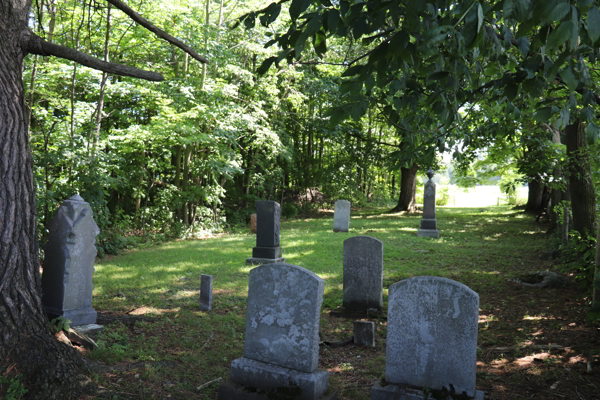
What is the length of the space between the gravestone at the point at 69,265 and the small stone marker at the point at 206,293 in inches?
67.4

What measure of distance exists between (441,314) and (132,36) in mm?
15853

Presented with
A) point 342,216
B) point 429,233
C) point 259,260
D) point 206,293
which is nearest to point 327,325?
point 206,293

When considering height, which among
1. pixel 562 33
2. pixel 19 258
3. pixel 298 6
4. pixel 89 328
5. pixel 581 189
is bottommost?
pixel 89 328

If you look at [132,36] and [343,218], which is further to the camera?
[343,218]

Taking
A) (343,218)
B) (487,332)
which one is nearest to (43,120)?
(343,218)

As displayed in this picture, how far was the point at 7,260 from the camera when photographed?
3975 mm

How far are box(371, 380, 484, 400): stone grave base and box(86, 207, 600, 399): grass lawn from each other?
32 centimetres

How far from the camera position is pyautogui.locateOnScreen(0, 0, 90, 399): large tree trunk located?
149 inches

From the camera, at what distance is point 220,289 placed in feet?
28.5

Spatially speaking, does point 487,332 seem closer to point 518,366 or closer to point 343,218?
point 518,366

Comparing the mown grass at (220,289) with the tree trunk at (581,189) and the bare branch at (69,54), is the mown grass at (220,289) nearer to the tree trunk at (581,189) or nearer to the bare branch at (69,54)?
the tree trunk at (581,189)

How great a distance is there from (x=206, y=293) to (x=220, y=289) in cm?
152

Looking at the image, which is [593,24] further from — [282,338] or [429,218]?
[429,218]

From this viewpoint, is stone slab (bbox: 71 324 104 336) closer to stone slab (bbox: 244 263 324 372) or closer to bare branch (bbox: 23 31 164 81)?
stone slab (bbox: 244 263 324 372)
